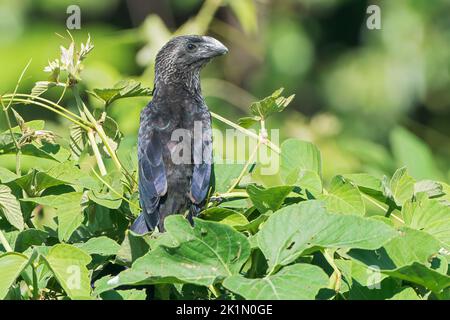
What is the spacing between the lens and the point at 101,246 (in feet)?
8.10

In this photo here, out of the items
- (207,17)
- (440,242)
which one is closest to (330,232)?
(440,242)

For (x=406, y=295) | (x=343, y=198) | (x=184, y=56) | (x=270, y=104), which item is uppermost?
(x=184, y=56)

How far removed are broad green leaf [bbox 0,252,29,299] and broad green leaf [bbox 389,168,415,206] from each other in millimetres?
1124

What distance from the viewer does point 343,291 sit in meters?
2.35

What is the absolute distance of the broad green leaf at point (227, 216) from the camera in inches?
102

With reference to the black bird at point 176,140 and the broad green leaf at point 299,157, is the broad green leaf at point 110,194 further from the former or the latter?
the broad green leaf at point 299,157

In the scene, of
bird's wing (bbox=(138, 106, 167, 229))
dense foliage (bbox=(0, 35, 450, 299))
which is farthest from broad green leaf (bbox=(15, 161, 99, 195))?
bird's wing (bbox=(138, 106, 167, 229))

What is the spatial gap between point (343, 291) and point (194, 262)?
43 cm

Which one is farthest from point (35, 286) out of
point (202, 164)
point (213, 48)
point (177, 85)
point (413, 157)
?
point (413, 157)

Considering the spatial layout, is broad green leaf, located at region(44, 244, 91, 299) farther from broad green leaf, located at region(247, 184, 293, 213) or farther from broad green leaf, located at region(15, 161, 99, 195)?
broad green leaf, located at region(247, 184, 293, 213)

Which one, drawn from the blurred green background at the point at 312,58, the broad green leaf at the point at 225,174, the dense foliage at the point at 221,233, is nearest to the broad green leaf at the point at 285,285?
the dense foliage at the point at 221,233

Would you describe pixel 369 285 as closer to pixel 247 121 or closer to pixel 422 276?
pixel 422 276

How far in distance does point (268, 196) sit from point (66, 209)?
62cm
